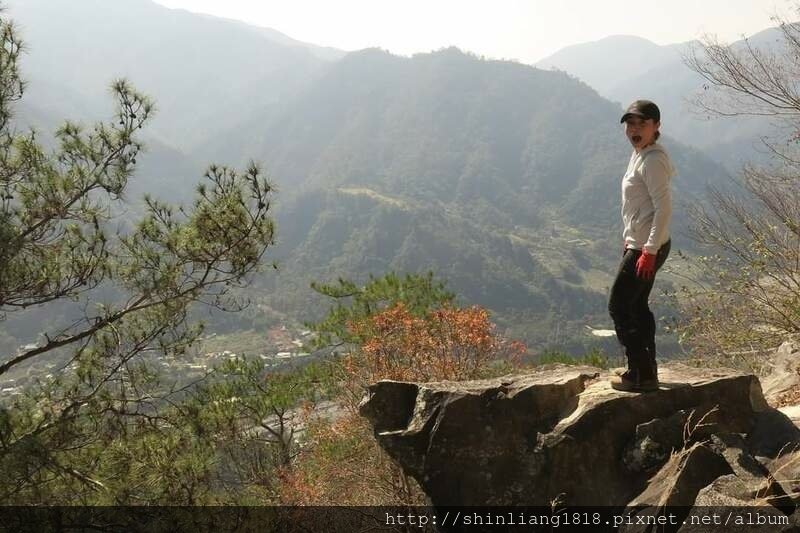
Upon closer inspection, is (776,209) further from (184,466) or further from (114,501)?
(114,501)

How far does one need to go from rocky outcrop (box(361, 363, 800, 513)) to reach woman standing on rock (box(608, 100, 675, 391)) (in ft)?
1.14

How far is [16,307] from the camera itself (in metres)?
6.55

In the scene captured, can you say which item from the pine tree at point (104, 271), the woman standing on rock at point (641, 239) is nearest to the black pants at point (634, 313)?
the woman standing on rock at point (641, 239)

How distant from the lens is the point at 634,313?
4.44 meters

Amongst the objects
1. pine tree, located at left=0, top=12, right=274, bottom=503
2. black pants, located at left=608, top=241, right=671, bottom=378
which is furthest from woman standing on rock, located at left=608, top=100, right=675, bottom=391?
pine tree, located at left=0, top=12, right=274, bottom=503

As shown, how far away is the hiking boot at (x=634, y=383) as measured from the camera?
4527 mm

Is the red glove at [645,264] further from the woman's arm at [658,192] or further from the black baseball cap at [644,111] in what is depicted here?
the black baseball cap at [644,111]

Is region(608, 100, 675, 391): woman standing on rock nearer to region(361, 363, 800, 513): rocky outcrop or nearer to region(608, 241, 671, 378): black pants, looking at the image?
region(608, 241, 671, 378): black pants

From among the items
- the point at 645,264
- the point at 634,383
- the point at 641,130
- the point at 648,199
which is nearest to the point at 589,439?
the point at 634,383

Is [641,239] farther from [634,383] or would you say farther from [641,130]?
[634,383]

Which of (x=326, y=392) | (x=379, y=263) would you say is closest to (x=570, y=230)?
(x=379, y=263)

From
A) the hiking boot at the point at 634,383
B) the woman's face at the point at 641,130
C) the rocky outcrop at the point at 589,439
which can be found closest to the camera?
the rocky outcrop at the point at 589,439

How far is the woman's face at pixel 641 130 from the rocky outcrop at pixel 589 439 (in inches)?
78.5

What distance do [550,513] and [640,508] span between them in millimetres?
856
